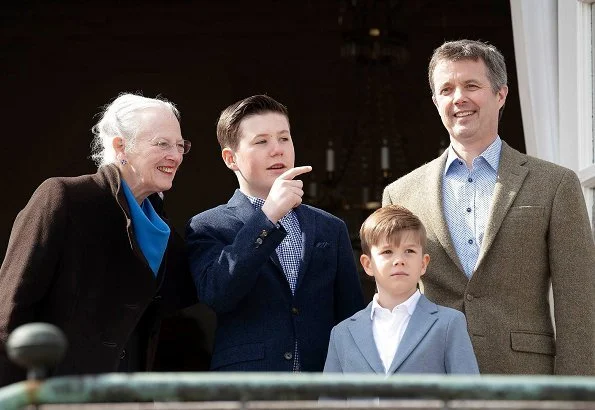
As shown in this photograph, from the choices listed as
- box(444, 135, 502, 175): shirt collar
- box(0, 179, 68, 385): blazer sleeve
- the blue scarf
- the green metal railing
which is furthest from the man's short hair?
the green metal railing

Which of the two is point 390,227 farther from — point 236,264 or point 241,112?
point 241,112

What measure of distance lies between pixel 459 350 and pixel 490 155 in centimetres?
59

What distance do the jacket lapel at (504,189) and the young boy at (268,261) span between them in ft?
1.19

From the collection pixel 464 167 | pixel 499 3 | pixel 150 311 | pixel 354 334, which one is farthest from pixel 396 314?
pixel 499 3

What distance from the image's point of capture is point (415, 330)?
2.62 m

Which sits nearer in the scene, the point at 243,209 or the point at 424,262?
the point at 424,262

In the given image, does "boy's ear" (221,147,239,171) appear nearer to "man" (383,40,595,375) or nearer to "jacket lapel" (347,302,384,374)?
"man" (383,40,595,375)

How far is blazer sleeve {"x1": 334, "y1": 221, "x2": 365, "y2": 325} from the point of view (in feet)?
9.80

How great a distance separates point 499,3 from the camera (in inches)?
292

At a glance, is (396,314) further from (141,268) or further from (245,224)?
(141,268)

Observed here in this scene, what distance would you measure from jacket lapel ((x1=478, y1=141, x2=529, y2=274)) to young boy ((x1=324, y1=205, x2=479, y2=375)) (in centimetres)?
20

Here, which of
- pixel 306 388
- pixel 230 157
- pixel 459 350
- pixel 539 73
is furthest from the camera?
pixel 539 73

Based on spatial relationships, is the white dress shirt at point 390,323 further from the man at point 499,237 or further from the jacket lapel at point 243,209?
the jacket lapel at point 243,209

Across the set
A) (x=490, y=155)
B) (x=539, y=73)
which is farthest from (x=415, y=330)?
(x=539, y=73)
